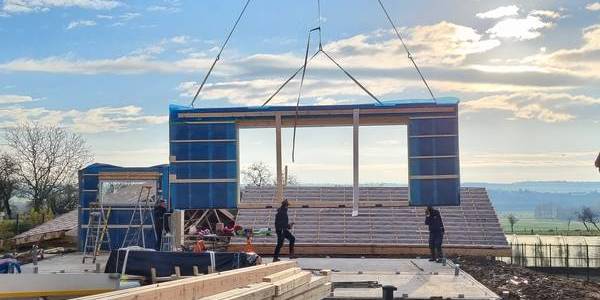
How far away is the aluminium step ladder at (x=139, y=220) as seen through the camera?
1998 cm

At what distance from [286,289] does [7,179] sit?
36.7m

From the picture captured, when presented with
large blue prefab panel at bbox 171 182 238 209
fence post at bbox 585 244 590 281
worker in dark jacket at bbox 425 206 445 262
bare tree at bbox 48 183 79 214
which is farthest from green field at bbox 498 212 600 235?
bare tree at bbox 48 183 79 214

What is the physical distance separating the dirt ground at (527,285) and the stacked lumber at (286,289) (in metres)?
3.88

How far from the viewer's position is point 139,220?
822 inches

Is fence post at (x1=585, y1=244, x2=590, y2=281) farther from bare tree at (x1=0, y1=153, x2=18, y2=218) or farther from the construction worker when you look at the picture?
bare tree at (x1=0, y1=153, x2=18, y2=218)

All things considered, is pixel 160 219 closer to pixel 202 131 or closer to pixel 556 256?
pixel 202 131

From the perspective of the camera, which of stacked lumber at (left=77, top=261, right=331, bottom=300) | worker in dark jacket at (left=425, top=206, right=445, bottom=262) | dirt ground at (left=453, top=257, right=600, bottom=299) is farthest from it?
worker in dark jacket at (left=425, top=206, right=445, bottom=262)

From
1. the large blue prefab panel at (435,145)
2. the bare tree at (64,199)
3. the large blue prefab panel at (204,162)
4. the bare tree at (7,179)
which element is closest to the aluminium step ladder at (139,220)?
the large blue prefab panel at (204,162)

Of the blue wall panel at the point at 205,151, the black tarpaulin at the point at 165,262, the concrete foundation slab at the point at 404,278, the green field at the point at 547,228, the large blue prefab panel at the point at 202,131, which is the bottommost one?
the green field at the point at 547,228

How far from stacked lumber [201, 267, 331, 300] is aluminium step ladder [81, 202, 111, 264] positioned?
9877mm

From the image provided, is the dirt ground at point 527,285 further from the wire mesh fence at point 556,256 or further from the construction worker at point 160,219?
the wire mesh fence at point 556,256

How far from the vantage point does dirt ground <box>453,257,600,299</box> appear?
40.8ft

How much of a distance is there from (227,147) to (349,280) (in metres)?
5.07

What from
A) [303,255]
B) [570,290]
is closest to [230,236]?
[303,255]
